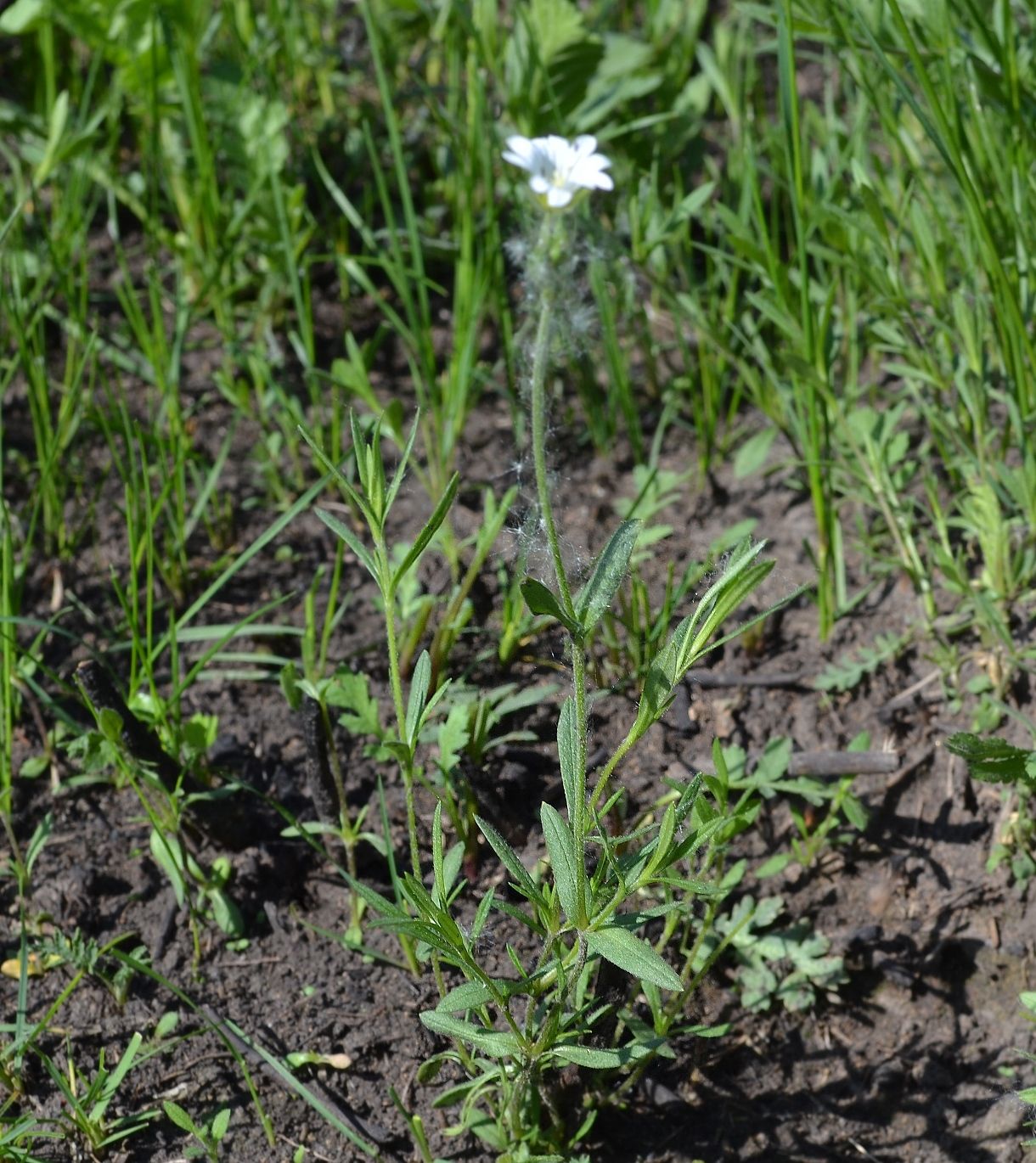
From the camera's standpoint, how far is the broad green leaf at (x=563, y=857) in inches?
52.7

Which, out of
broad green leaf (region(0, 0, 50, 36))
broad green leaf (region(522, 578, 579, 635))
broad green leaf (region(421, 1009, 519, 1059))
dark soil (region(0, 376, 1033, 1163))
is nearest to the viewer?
broad green leaf (region(522, 578, 579, 635))

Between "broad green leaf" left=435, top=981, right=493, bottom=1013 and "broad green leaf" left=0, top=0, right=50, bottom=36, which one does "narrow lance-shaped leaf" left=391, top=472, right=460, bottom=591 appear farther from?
"broad green leaf" left=0, top=0, right=50, bottom=36

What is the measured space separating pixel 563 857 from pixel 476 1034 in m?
0.24

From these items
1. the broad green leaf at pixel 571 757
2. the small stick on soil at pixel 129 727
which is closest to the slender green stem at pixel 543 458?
the broad green leaf at pixel 571 757

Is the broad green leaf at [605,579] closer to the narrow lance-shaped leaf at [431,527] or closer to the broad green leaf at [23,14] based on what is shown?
the narrow lance-shaped leaf at [431,527]

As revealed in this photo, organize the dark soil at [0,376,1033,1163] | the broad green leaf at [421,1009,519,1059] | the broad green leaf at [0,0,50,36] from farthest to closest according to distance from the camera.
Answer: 1. the broad green leaf at [0,0,50,36]
2. the dark soil at [0,376,1033,1163]
3. the broad green leaf at [421,1009,519,1059]

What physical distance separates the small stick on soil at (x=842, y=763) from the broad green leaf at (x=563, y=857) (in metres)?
0.59

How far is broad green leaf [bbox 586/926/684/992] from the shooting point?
127 centimetres

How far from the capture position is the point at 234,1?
3018 mm

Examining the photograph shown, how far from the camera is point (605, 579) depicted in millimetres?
1333

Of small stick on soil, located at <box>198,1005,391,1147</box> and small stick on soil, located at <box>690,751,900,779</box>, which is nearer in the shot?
small stick on soil, located at <box>198,1005,391,1147</box>

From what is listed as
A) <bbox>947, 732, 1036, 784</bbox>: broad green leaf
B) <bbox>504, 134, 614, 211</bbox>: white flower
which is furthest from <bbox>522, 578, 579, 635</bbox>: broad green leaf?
<bbox>504, 134, 614, 211</bbox>: white flower

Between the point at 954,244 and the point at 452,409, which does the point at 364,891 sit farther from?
the point at 954,244

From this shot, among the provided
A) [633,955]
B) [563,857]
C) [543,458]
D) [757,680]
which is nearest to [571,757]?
[563,857]
